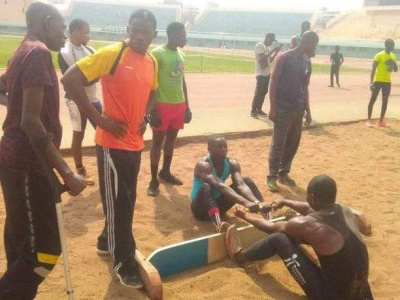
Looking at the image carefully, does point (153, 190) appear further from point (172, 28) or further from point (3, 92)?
point (3, 92)

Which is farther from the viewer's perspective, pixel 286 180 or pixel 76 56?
pixel 286 180

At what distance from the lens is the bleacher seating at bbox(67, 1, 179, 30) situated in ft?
271

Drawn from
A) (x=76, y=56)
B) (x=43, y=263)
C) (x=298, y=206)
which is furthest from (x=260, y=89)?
(x=43, y=263)

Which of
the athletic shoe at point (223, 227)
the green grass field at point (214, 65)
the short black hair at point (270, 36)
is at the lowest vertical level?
the green grass field at point (214, 65)

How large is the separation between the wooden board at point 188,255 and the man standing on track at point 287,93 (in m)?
2.03

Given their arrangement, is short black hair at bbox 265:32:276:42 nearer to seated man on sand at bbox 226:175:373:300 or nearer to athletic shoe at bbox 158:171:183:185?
athletic shoe at bbox 158:171:183:185

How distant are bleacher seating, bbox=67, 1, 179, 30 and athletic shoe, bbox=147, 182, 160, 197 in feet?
264

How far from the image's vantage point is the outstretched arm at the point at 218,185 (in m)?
4.31

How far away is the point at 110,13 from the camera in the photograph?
8406 cm

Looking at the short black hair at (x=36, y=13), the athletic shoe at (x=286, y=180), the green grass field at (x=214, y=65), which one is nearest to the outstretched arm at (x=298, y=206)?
the athletic shoe at (x=286, y=180)

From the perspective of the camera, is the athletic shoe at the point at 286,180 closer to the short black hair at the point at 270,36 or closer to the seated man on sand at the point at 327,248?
the seated man on sand at the point at 327,248

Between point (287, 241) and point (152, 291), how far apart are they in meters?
1.15

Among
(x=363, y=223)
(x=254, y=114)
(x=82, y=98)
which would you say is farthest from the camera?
(x=254, y=114)

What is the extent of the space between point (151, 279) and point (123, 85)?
1.48m
